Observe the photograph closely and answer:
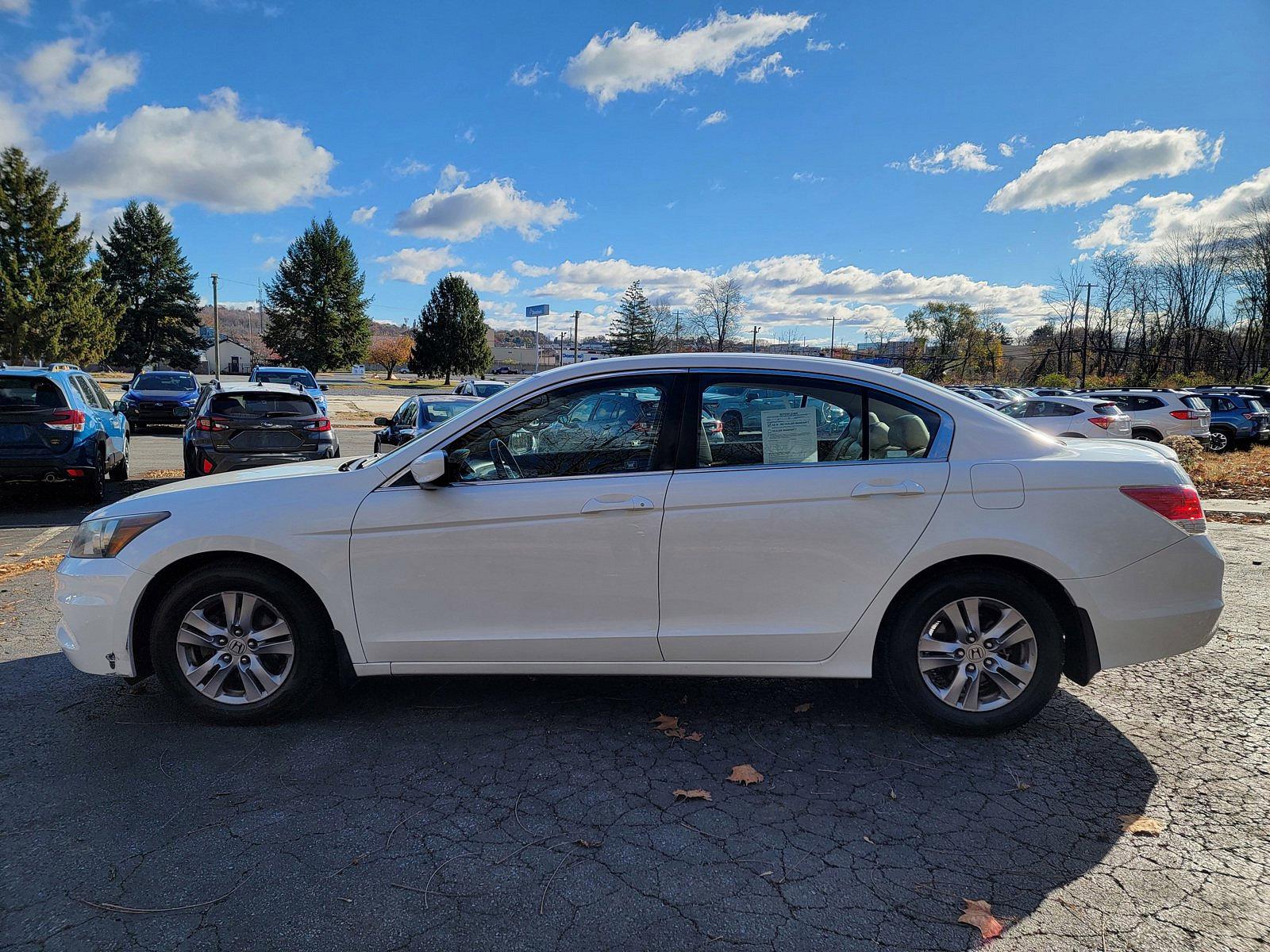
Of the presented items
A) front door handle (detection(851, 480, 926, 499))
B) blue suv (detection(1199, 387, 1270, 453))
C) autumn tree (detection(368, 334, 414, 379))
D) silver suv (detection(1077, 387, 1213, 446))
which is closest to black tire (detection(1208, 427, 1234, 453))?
blue suv (detection(1199, 387, 1270, 453))

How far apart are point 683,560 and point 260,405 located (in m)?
8.70

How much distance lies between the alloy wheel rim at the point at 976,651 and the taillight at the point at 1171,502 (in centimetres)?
75

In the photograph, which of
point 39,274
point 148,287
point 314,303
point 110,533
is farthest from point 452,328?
point 110,533

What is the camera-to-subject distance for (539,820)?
9.46 ft

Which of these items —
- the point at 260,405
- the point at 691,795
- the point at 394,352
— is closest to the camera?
the point at 691,795

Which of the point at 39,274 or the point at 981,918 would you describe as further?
the point at 39,274

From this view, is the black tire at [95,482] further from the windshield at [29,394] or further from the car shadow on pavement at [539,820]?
the car shadow on pavement at [539,820]

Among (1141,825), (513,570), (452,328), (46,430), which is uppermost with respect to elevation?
(452,328)

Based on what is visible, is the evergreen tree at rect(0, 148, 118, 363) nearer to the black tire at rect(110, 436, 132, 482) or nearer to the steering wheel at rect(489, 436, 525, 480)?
the black tire at rect(110, 436, 132, 482)

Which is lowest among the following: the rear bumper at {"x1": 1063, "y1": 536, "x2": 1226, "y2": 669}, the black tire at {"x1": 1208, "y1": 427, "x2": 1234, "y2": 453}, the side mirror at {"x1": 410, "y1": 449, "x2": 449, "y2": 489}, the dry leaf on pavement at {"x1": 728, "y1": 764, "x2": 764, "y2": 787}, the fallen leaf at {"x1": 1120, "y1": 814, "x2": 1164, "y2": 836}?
the fallen leaf at {"x1": 1120, "y1": 814, "x2": 1164, "y2": 836}

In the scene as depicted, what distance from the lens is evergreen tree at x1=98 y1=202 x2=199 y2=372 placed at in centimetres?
6366

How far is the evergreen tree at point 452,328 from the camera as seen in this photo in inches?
3007

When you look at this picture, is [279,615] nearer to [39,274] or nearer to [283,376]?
[283,376]

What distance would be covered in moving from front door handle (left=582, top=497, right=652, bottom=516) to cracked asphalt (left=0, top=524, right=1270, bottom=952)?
1.06 m
